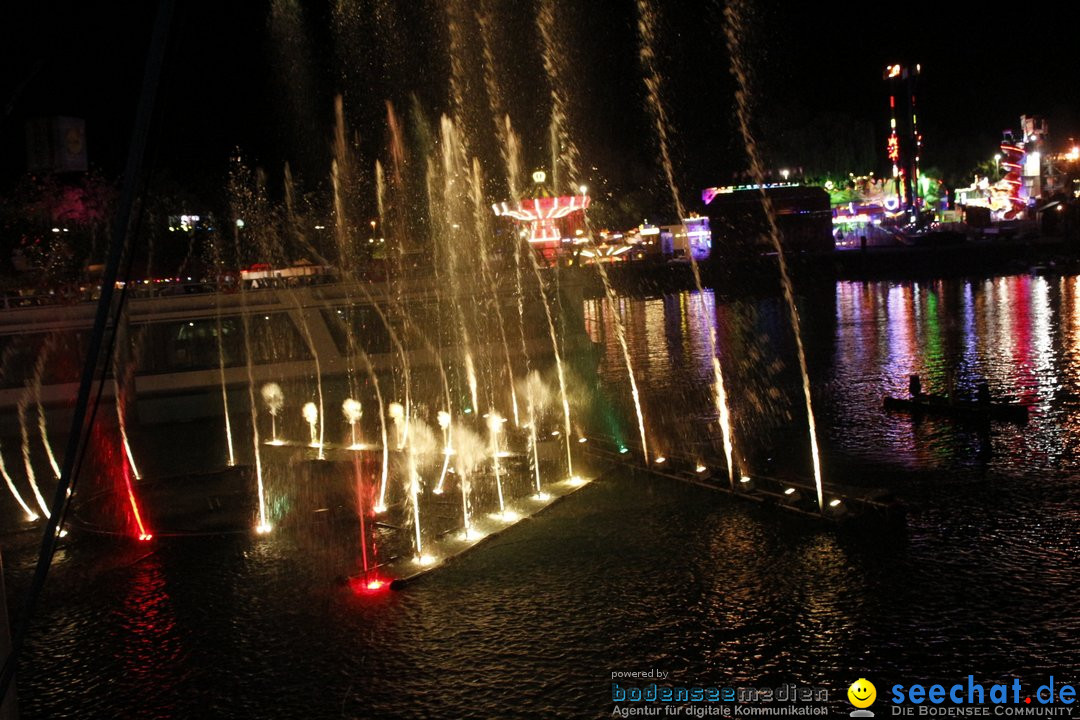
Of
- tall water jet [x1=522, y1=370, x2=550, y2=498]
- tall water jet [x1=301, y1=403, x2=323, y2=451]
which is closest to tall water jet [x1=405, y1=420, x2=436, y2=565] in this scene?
tall water jet [x1=522, y1=370, x2=550, y2=498]

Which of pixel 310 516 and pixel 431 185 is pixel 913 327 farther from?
pixel 431 185

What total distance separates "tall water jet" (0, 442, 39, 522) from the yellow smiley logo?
12.5m

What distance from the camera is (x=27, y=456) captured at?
851 inches

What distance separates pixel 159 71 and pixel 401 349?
2650 centimetres

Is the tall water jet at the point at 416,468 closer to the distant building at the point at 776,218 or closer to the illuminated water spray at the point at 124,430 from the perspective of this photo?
the illuminated water spray at the point at 124,430

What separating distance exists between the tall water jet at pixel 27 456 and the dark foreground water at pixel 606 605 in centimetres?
297

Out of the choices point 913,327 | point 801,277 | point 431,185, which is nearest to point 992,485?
point 913,327

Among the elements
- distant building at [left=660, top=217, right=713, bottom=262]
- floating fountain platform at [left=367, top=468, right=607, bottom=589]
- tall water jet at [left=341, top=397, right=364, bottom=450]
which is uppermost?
distant building at [left=660, top=217, right=713, bottom=262]

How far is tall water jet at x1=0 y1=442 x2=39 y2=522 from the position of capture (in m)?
14.6

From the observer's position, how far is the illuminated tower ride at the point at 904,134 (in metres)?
81.1

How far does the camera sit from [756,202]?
2697 inches

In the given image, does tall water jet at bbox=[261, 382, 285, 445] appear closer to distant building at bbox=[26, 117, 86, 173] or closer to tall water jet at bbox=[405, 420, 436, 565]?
tall water jet at bbox=[405, 420, 436, 565]

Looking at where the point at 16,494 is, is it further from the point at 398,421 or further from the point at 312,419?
the point at 398,421

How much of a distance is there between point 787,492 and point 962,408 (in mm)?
5968
